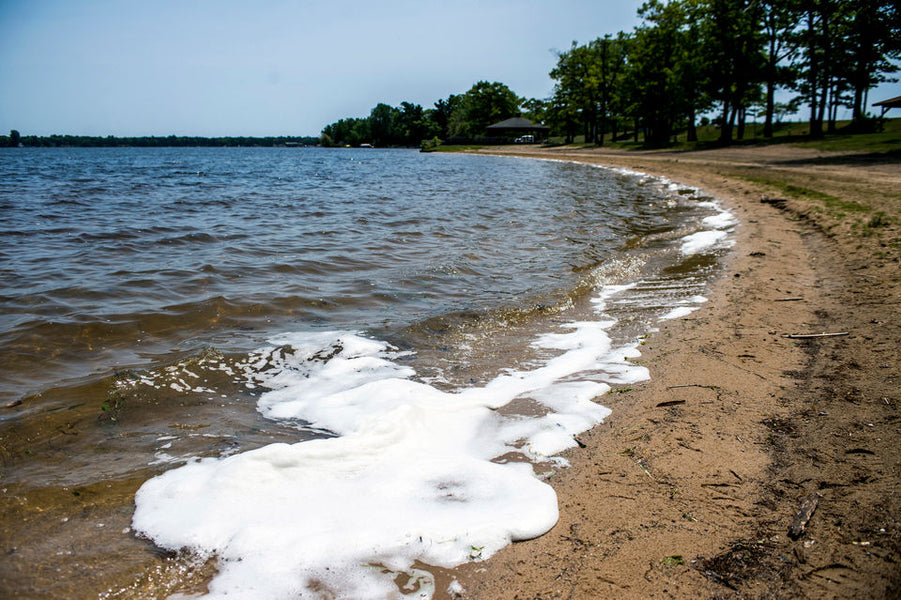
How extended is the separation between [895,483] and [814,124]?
38142 millimetres

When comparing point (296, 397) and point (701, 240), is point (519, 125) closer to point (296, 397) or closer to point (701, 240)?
point (701, 240)

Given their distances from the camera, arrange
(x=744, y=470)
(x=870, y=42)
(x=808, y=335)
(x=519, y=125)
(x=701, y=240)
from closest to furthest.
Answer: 1. (x=744, y=470)
2. (x=808, y=335)
3. (x=701, y=240)
4. (x=870, y=42)
5. (x=519, y=125)

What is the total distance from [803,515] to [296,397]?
→ 334cm

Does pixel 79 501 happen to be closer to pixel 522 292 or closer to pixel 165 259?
pixel 522 292

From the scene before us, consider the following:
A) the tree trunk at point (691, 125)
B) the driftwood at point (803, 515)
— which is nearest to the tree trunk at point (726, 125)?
the tree trunk at point (691, 125)

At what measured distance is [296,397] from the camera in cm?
393

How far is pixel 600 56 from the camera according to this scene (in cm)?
5812

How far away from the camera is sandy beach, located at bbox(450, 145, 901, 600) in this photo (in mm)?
1891

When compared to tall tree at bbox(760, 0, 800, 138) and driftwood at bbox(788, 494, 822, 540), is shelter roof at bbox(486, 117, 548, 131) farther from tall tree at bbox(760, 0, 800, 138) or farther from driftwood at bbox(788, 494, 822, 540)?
driftwood at bbox(788, 494, 822, 540)

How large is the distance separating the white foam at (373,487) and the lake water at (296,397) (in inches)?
0.5

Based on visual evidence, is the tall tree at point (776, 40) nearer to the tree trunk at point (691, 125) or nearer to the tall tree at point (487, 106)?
the tree trunk at point (691, 125)

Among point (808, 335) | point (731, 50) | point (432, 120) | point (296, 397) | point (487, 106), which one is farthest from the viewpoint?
point (432, 120)

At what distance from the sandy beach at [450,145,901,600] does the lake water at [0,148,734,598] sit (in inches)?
9.4

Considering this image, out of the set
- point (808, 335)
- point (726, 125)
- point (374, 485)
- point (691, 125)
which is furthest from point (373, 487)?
point (691, 125)
